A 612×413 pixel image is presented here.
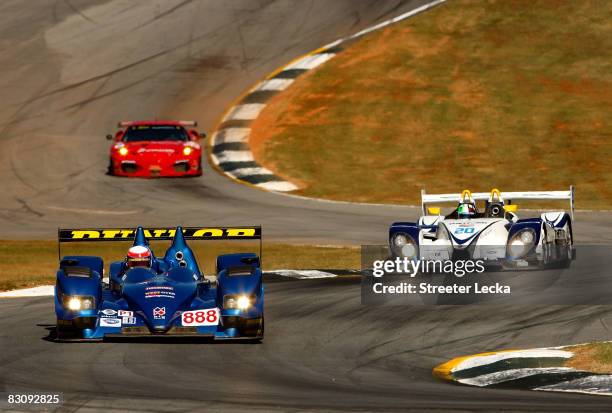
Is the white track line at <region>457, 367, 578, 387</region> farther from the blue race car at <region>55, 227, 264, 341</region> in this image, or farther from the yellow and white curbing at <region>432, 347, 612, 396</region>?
the blue race car at <region>55, 227, 264, 341</region>

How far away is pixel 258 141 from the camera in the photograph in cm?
3775

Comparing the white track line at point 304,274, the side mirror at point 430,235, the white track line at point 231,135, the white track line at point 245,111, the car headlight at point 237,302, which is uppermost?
the white track line at point 245,111

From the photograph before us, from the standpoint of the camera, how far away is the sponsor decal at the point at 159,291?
15000 mm

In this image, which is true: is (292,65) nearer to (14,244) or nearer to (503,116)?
(503,116)

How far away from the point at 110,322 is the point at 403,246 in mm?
7470

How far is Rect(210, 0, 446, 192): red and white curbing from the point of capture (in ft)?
115

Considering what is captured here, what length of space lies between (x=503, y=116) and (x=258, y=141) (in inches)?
281

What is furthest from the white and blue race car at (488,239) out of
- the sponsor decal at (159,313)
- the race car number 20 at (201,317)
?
the sponsor decal at (159,313)

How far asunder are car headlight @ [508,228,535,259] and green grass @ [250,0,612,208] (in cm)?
1175

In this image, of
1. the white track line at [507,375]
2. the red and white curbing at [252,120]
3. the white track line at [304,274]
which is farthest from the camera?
the red and white curbing at [252,120]

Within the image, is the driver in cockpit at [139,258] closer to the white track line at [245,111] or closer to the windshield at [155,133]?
the windshield at [155,133]

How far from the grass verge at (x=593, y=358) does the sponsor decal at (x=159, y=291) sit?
4439mm

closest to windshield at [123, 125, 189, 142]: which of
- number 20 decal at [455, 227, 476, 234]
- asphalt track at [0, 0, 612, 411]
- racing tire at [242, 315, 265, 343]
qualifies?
asphalt track at [0, 0, 612, 411]

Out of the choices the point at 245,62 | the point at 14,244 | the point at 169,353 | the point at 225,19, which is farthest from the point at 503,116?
the point at 169,353
